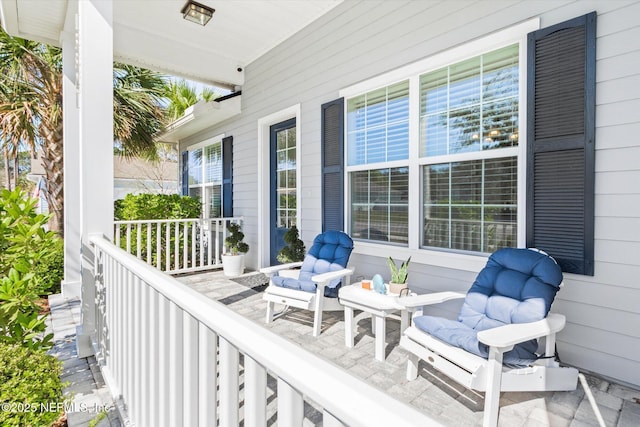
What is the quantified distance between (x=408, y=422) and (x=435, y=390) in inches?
79.5

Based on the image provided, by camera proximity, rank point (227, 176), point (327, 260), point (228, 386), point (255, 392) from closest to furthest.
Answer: point (255, 392)
point (228, 386)
point (327, 260)
point (227, 176)

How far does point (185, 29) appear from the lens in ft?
16.6

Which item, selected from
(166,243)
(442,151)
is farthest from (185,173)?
(442,151)

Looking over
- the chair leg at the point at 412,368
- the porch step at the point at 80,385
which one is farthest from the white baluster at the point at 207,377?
the chair leg at the point at 412,368

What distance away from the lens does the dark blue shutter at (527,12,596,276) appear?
93.0 inches

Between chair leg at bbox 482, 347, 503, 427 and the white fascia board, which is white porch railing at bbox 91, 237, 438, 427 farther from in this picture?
the white fascia board

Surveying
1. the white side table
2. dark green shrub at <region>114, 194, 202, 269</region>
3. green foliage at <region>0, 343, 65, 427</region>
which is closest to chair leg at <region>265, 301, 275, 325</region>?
the white side table

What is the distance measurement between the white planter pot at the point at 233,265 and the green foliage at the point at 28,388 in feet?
11.9

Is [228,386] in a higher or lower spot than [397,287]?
higher

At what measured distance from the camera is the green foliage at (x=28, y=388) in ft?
4.83

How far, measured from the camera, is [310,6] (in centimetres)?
438

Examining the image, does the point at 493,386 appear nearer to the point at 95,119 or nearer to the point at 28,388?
the point at 28,388

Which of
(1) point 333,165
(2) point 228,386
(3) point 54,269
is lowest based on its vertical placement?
(3) point 54,269

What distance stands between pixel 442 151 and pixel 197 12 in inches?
144
